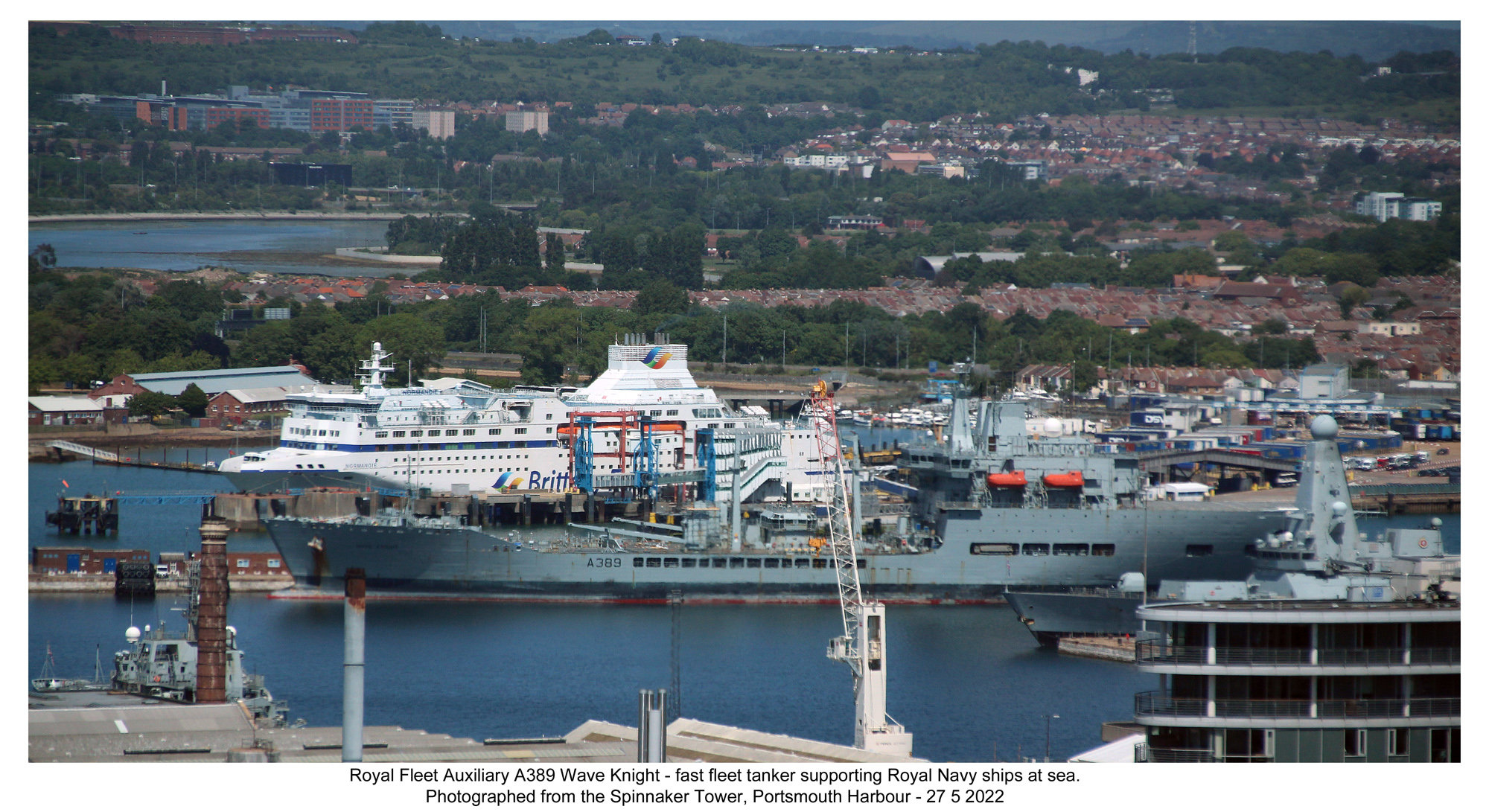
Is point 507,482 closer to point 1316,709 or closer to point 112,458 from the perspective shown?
point 112,458

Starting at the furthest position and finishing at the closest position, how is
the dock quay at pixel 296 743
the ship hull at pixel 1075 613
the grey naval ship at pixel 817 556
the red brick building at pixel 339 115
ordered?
1. the red brick building at pixel 339 115
2. the grey naval ship at pixel 817 556
3. the ship hull at pixel 1075 613
4. the dock quay at pixel 296 743

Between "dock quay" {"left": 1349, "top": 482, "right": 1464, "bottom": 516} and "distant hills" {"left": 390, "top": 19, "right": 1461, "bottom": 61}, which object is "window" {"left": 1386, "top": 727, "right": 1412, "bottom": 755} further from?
"distant hills" {"left": 390, "top": 19, "right": 1461, "bottom": 61}

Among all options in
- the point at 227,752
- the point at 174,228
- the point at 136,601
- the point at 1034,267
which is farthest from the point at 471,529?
the point at 174,228

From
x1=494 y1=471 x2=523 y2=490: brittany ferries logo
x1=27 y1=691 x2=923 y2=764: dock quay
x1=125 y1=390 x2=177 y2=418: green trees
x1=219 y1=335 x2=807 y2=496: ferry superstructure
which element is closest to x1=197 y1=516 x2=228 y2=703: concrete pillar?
x1=27 y1=691 x2=923 y2=764: dock quay

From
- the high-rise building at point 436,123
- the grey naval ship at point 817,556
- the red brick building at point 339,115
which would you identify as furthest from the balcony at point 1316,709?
the high-rise building at point 436,123

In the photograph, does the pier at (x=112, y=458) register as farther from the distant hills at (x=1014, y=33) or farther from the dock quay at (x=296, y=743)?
the distant hills at (x=1014, y=33)

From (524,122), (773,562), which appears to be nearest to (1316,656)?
(773,562)
